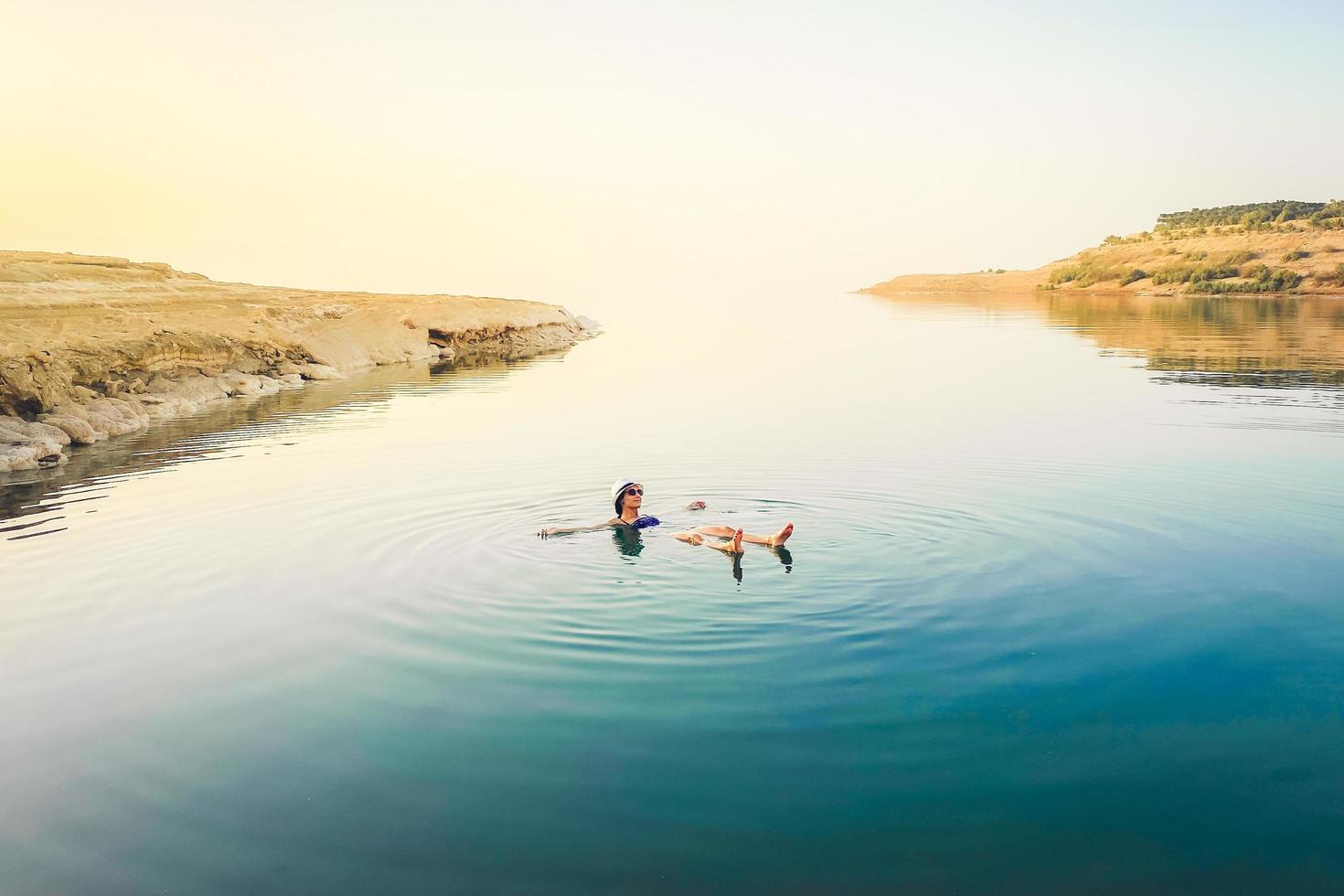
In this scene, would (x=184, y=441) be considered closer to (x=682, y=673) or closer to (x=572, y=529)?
(x=572, y=529)

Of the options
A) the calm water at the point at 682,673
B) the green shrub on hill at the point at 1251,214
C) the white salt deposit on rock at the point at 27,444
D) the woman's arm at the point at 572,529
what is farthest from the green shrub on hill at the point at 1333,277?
the white salt deposit on rock at the point at 27,444

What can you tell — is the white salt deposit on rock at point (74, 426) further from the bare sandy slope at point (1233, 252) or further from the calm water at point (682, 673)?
the bare sandy slope at point (1233, 252)

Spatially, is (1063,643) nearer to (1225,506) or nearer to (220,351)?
(1225,506)

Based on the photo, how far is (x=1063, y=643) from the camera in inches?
358

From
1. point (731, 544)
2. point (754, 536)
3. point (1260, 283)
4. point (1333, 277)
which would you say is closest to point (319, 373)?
point (754, 536)

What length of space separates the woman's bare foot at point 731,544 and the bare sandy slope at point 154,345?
47.1 ft

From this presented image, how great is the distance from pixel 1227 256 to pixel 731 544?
13945 cm

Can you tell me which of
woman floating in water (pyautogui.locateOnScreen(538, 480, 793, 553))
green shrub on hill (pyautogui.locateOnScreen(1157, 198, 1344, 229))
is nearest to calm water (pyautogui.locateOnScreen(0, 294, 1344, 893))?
woman floating in water (pyautogui.locateOnScreen(538, 480, 793, 553))

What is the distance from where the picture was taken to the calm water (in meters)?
5.87

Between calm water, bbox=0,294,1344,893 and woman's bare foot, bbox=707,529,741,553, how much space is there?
0.23m

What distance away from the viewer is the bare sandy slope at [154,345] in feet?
74.4

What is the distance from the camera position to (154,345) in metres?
31.4

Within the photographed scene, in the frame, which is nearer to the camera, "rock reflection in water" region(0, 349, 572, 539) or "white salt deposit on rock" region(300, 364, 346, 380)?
"rock reflection in water" region(0, 349, 572, 539)

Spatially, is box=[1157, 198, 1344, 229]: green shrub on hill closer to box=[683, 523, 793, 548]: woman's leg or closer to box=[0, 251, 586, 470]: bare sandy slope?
box=[0, 251, 586, 470]: bare sandy slope
